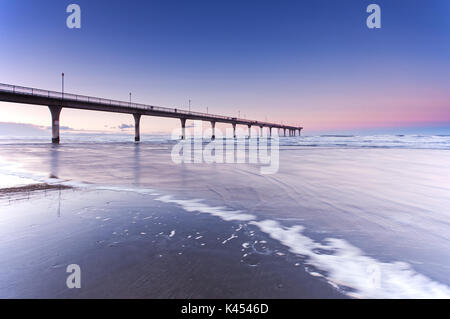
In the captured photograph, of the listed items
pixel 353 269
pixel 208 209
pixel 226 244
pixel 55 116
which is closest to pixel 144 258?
pixel 226 244

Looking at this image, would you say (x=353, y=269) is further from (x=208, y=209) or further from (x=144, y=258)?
(x=208, y=209)

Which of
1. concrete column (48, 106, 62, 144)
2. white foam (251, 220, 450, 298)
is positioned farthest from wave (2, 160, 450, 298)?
concrete column (48, 106, 62, 144)

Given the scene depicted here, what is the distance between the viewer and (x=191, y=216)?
14.6ft

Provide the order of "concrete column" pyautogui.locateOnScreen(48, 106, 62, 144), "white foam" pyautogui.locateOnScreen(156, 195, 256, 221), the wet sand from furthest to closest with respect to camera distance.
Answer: "concrete column" pyautogui.locateOnScreen(48, 106, 62, 144)
"white foam" pyautogui.locateOnScreen(156, 195, 256, 221)
the wet sand

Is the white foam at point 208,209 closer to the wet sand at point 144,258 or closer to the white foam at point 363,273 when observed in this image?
the wet sand at point 144,258

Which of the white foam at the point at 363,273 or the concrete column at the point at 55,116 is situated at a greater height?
the concrete column at the point at 55,116

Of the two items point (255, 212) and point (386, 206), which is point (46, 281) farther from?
point (386, 206)

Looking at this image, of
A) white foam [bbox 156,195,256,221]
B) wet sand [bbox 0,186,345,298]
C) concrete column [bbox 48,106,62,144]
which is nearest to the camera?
wet sand [bbox 0,186,345,298]

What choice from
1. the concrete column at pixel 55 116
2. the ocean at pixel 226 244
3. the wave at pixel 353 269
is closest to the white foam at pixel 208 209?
the ocean at pixel 226 244

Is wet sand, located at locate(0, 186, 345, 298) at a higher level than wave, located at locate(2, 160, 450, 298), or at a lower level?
higher

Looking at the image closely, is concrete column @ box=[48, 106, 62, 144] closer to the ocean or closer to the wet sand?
the ocean

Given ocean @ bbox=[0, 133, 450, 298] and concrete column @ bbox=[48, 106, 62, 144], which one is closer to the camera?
ocean @ bbox=[0, 133, 450, 298]
